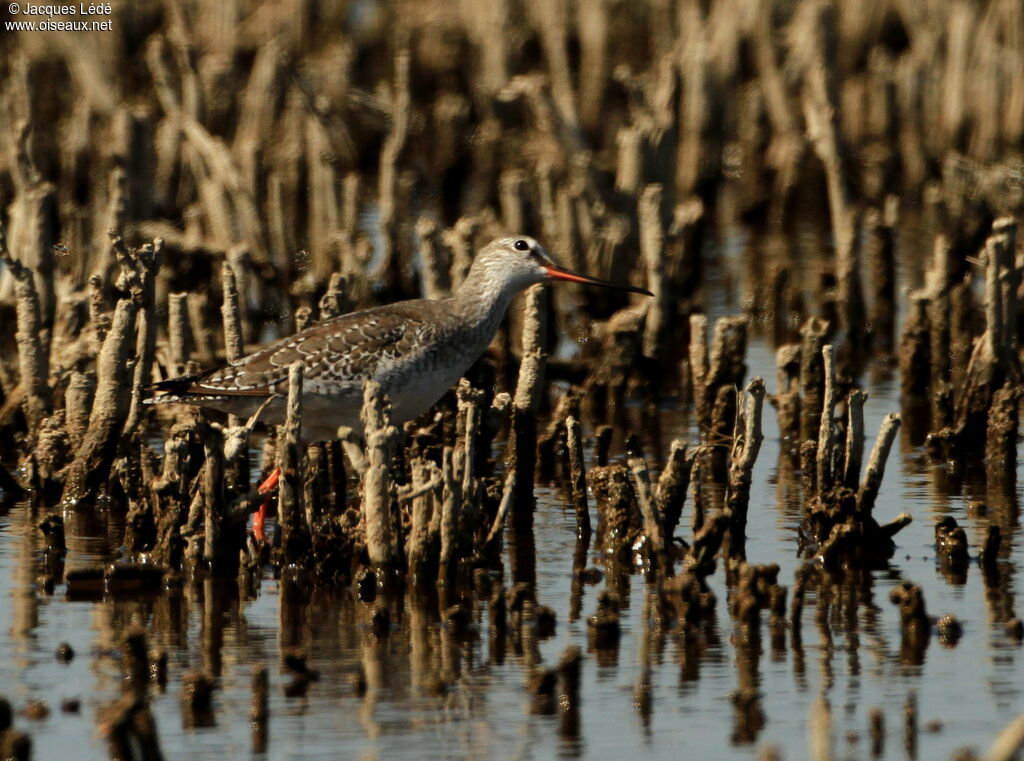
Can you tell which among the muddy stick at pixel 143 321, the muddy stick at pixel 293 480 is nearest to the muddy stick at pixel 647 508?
the muddy stick at pixel 293 480

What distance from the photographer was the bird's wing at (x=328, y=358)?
28.8 feet

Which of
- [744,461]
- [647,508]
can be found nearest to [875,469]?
[744,461]

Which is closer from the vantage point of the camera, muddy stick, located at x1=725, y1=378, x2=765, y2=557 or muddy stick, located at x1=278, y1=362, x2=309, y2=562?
muddy stick, located at x1=278, y1=362, x2=309, y2=562

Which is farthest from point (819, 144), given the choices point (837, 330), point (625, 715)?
point (625, 715)

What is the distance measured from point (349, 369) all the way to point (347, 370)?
10 millimetres

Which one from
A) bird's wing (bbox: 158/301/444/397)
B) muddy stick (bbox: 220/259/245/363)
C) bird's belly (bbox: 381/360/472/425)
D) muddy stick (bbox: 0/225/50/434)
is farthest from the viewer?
muddy stick (bbox: 0/225/50/434)

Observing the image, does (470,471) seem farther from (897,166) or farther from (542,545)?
(897,166)

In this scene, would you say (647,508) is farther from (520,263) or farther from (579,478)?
(520,263)

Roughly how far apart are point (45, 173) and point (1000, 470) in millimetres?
10359

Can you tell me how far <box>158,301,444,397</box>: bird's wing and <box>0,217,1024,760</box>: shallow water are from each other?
90 cm

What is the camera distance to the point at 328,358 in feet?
29.1

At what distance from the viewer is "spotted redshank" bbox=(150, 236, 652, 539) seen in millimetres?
8773

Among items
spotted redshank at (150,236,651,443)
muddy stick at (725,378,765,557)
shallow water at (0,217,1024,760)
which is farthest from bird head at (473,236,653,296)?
muddy stick at (725,378,765,557)

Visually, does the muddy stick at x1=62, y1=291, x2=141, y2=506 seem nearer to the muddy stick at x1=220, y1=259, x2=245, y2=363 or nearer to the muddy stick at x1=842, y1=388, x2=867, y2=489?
the muddy stick at x1=220, y1=259, x2=245, y2=363
